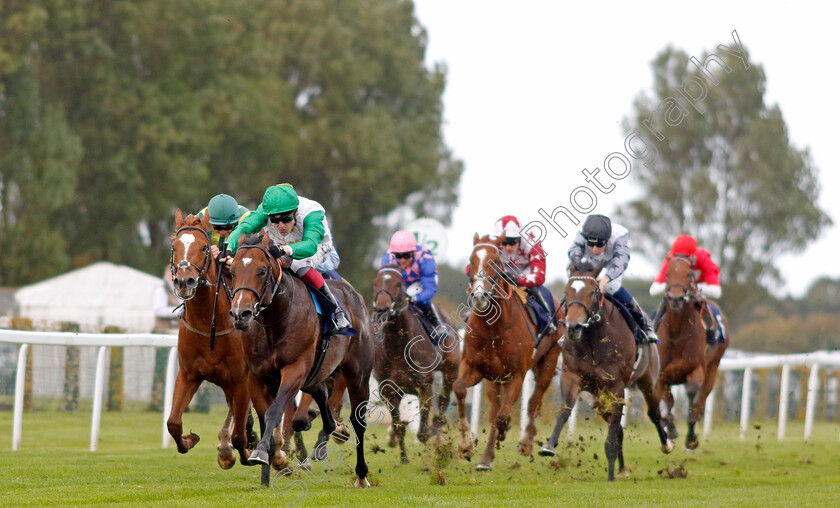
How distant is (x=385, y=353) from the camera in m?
10.5

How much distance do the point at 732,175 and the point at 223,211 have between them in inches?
1200

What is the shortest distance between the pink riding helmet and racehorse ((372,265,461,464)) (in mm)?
339

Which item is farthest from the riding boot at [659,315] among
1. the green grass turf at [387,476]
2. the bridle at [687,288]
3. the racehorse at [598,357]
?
the racehorse at [598,357]

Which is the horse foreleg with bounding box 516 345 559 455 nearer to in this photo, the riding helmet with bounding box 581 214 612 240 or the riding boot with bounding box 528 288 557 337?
the riding boot with bounding box 528 288 557 337

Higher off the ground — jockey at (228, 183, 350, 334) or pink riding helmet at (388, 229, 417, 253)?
pink riding helmet at (388, 229, 417, 253)

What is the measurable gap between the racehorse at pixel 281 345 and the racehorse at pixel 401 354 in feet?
4.99

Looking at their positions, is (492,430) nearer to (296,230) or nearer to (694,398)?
(296,230)

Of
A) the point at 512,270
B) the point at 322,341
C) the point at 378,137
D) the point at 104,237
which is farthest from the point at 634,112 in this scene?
the point at 322,341

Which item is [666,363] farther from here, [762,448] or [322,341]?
[322,341]

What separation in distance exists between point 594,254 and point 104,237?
72.6ft

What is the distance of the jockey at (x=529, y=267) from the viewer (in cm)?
1059

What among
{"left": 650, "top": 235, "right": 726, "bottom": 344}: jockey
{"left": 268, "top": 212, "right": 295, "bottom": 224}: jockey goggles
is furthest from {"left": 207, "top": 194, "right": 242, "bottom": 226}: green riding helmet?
{"left": 650, "top": 235, "right": 726, "bottom": 344}: jockey

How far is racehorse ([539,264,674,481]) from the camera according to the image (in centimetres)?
909

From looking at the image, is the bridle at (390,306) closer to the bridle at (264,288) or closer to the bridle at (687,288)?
the bridle at (264,288)
